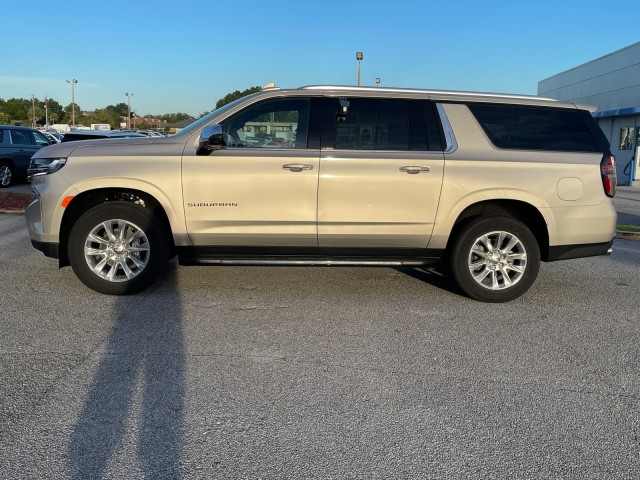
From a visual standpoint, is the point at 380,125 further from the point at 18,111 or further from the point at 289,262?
the point at 18,111

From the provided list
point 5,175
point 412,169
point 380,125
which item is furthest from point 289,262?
point 5,175

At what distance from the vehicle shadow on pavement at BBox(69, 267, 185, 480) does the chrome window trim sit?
3.00 metres

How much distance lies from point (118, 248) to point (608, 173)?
4.82m

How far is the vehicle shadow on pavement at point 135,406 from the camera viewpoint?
2.66 metres

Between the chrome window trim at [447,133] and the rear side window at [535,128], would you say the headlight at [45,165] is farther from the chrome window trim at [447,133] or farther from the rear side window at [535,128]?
the rear side window at [535,128]

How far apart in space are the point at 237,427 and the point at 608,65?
31294mm

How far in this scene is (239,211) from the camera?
5207 mm

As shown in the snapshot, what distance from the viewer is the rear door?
5172 millimetres

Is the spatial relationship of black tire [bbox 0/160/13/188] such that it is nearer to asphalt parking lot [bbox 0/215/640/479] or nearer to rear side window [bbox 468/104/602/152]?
asphalt parking lot [bbox 0/215/640/479]

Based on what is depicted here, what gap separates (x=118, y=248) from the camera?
5.33 metres

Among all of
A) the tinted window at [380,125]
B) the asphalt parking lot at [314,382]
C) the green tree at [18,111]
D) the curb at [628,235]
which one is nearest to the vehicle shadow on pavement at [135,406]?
the asphalt parking lot at [314,382]

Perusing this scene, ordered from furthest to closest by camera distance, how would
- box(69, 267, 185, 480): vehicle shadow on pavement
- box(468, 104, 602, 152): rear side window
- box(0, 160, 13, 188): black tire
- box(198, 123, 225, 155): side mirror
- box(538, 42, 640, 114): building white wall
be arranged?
box(538, 42, 640, 114): building white wall
box(0, 160, 13, 188): black tire
box(468, 104, 602, 152): rear side window
box(198, 123, 225, 155): side mirror
box(69, 267, 185, 480): vehicle shadow on pavement

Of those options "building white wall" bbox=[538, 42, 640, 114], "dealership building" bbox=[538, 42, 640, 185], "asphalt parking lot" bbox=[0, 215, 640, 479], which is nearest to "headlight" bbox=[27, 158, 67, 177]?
"asphalt parking lot" bbox=[0, 215, 640, 479]

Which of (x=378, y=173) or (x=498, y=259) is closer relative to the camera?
(x=378, y=173)
